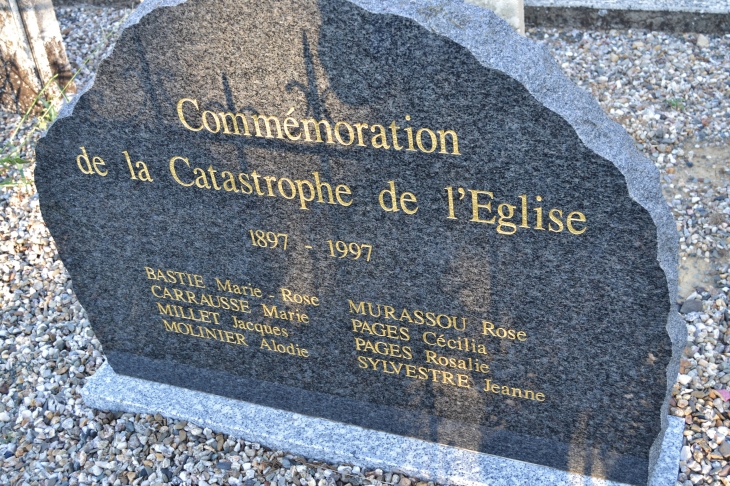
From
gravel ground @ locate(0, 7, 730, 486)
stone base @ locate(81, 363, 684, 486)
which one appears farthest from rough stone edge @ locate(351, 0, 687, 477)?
gravel ground @ locate(0, 7, 730, 486)

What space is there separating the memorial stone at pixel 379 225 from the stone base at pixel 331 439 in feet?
0.19

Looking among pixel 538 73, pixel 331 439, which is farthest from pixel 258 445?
pixel 538 73

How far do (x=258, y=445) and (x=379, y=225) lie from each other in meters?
1.31

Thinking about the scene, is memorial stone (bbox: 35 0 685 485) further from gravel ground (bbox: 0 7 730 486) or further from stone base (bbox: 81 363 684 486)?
gravel ground (bbox: 0 7 730 486)

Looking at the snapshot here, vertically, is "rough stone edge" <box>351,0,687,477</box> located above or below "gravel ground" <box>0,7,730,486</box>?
above

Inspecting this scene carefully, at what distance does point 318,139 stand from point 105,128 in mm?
854

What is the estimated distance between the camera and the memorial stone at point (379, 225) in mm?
2219

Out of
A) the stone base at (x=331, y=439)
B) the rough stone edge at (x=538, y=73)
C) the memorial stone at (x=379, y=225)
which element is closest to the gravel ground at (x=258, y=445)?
the stone base at (x=331, y=439)

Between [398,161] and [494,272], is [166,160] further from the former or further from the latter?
[494,272]

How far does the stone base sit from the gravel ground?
6cm

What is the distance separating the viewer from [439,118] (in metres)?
2.28

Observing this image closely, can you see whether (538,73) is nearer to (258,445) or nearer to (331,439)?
(331,439)

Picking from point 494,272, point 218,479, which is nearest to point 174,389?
point 218,479

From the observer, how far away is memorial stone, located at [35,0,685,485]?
7.28 feet
